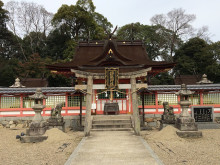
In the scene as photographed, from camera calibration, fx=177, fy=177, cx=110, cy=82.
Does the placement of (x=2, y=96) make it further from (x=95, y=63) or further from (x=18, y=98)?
(x=95, y=63)

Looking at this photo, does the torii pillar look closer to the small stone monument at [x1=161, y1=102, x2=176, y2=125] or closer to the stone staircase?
the stone staircase

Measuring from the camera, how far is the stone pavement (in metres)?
6.01

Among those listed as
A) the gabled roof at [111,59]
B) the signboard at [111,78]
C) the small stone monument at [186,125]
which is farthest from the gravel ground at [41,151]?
the small stone monument at [186,125]

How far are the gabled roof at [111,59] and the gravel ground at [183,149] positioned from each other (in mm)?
4745

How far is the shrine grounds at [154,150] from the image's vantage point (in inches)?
252

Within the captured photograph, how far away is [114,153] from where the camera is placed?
6945mm

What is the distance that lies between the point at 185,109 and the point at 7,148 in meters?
9.54

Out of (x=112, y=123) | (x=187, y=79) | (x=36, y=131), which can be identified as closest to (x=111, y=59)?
(x=112, y=123)

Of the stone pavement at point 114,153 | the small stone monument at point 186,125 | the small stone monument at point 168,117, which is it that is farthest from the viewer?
the small stone monument at point 168,117

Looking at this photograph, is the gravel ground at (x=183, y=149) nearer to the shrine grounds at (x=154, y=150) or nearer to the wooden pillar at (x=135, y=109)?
the shrine grounds at (x=154, y=150)

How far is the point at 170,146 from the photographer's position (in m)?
8.13

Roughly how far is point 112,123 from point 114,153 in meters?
5.54

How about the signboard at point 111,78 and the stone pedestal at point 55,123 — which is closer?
the signboard at point 111,78

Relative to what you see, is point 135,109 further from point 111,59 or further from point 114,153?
point 114,153
